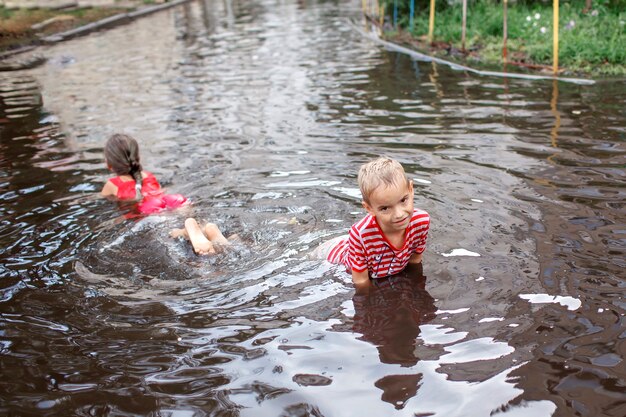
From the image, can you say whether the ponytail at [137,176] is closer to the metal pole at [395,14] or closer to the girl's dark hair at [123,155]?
the girl's dark hair at [123,155]

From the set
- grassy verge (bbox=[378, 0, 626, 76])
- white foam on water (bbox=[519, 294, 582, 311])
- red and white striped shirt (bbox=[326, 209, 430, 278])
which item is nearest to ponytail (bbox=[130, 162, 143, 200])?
red and white striped shirt (bbox=[326, 209, 430, 278])

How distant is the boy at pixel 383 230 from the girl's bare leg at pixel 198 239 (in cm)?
106

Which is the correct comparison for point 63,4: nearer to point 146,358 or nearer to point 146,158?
point 146,158

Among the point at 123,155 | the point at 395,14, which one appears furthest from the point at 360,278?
the point at 395,14

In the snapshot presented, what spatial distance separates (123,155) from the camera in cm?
672

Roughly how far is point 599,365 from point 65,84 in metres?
12.7

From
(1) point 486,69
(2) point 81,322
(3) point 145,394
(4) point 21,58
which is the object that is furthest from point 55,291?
(4) point 21,58

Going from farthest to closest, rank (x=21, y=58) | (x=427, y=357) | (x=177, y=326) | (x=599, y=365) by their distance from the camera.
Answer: (x=21, y=58) → (x=177, y=326) → (x=427, y=357) → (x=599, y=365)

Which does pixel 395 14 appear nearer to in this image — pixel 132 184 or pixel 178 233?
pixel 132 184

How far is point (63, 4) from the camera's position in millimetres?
29406

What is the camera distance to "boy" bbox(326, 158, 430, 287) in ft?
13.6

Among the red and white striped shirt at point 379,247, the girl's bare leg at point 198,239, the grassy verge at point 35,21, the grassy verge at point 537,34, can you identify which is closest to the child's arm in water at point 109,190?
the girl's bare leg at point 198,239

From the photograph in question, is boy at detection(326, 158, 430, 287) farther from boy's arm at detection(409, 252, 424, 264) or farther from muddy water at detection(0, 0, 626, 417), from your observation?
muddy water at detection(0, 0, 626, 417)

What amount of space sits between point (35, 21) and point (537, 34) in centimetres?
1826
